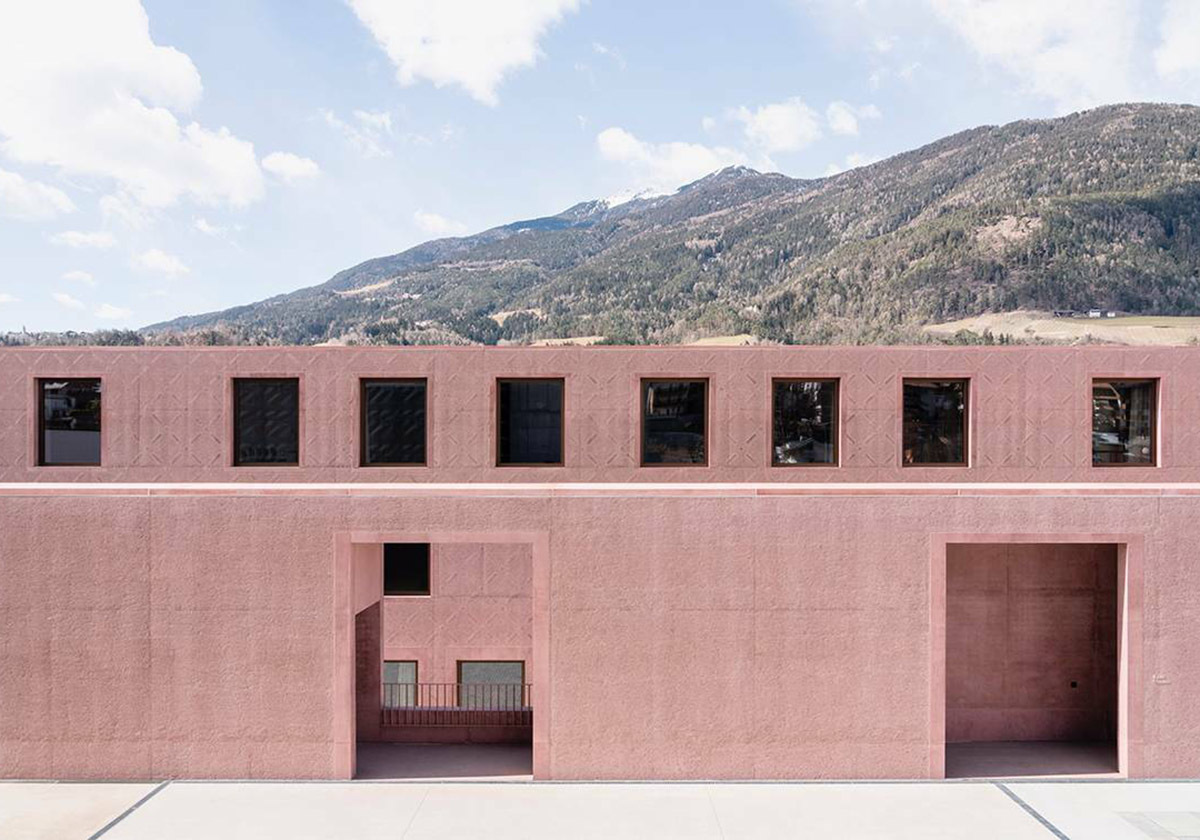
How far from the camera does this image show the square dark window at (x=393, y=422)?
53.5ft

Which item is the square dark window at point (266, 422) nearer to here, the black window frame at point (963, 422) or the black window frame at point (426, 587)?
the black window frame at point (426, 587)

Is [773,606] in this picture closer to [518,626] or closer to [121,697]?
[518,626]

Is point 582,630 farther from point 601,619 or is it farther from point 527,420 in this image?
point 527,420

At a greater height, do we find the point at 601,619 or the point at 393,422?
the point at 393,422

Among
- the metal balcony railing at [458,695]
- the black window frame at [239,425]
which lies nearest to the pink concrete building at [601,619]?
the black window frame at [239,425]

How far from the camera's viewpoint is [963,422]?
16172mm

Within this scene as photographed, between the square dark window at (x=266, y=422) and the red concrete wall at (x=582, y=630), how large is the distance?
5.98 ft

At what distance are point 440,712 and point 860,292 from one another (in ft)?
233

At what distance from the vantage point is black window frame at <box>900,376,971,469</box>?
16.0 m
